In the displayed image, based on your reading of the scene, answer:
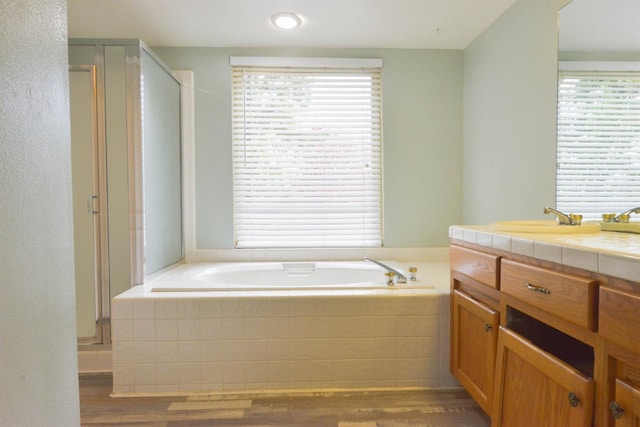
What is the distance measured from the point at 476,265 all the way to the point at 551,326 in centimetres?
35

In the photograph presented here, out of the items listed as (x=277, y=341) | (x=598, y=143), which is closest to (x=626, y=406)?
(x=598, y=143)

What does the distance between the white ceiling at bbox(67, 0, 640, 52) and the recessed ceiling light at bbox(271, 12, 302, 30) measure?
33mm

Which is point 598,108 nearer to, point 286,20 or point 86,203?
point 286,20

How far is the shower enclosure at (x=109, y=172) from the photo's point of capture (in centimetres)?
199

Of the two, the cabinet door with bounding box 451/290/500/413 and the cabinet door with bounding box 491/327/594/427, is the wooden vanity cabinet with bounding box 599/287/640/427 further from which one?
the cabinet door with bounding box 451/290/500/413

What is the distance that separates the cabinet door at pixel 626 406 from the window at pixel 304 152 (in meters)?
1.95

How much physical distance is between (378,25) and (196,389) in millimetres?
2420

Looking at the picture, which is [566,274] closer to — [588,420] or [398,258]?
[588,420]

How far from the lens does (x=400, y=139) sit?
8.56 ft

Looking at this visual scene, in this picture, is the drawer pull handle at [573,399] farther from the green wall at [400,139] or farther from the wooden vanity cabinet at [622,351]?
the green wall at [400,139]

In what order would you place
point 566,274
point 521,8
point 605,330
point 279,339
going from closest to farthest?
point 605,330
point 566,274
point 279,339
point 521,8

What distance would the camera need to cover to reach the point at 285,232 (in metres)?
2.60

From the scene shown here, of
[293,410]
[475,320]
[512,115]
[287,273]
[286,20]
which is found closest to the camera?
[475,320]

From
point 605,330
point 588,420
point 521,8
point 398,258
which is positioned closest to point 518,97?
point 521,8
